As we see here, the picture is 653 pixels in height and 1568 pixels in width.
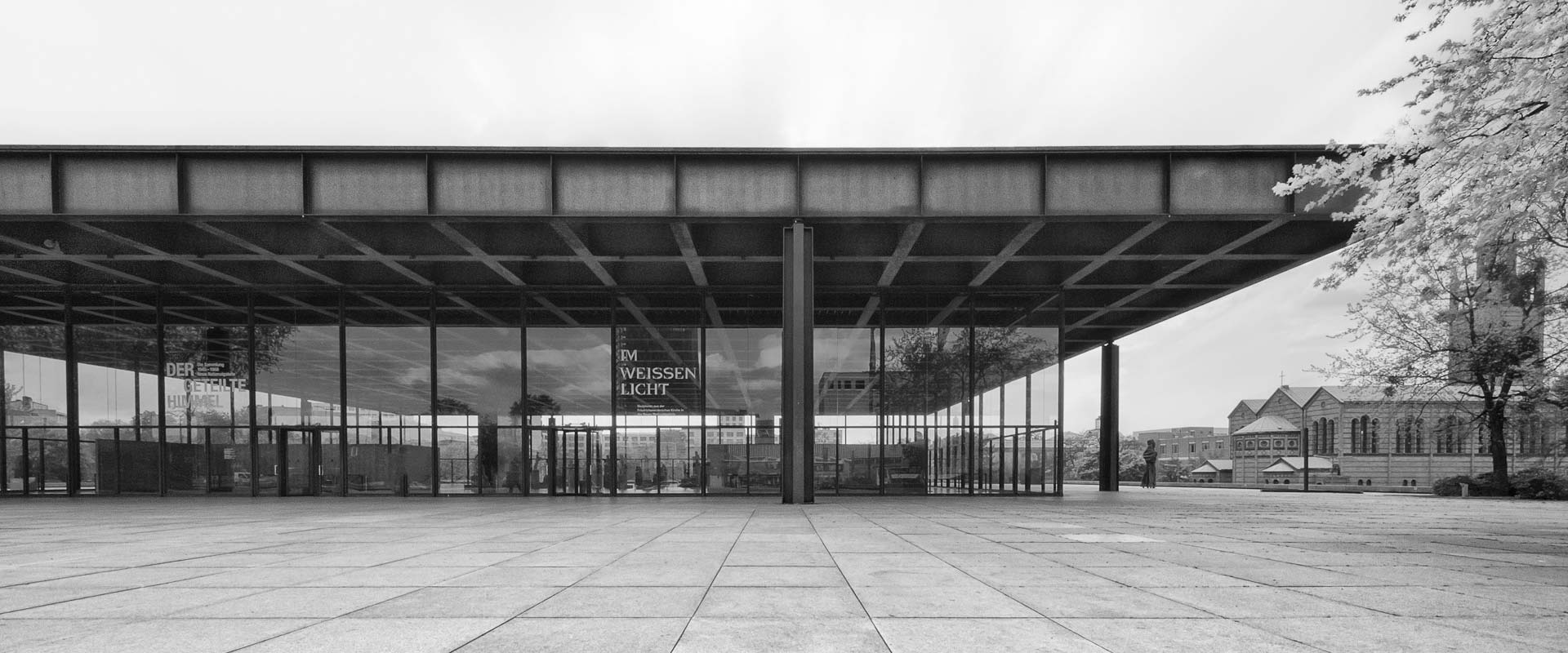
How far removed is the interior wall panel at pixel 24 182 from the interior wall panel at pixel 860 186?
1537 centimetres

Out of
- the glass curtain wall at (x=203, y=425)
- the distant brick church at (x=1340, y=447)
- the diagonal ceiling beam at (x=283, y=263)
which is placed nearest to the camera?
the diagonal ceiling beam at (x=283, y=263)

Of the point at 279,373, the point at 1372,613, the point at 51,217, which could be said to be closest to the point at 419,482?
the point at 279,373

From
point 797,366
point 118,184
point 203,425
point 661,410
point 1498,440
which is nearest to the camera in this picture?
point 118,184

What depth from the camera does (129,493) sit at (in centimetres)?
2328

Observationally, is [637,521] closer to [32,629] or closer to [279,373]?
[32,629]

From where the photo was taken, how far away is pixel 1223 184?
52.2 feet

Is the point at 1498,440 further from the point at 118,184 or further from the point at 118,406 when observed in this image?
the point at 118,406

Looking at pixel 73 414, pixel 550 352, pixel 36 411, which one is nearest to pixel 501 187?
pixel 550 352

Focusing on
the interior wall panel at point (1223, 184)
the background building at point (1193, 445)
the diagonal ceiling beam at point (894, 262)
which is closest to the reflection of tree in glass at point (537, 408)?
the diagonal ceiling beam at point (894, 262)

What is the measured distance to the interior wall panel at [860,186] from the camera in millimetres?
16156

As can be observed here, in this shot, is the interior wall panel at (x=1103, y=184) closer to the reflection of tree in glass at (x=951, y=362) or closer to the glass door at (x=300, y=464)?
the reflection of tree in glass at (x=951, y=362)

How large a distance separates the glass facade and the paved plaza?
10.5 meters

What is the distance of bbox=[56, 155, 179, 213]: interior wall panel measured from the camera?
15766 millimetres

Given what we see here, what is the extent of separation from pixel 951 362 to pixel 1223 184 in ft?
31.4
